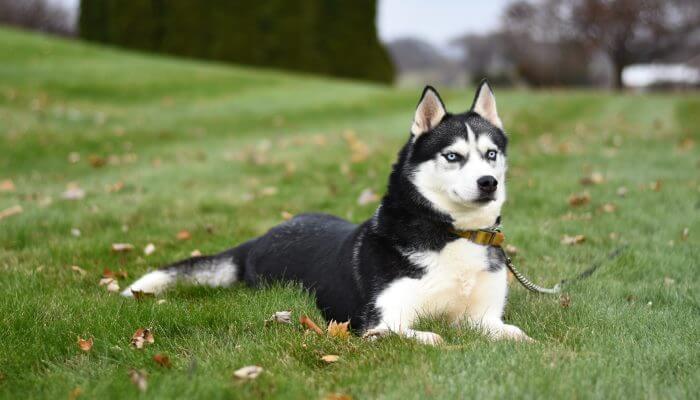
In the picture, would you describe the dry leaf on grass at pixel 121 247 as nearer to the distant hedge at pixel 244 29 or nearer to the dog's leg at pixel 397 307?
the dog's leg at pixel 397 307

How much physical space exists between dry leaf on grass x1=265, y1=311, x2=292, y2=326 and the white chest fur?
2.11 ft

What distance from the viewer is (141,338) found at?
3932mm

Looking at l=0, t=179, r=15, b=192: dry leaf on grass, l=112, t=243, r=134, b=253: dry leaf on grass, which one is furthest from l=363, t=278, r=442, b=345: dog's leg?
l=0, t=179, r=15, b=192: dry leaf on grass

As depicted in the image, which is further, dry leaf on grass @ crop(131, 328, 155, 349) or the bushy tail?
the bushy tail

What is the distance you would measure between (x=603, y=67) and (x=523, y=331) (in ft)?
244

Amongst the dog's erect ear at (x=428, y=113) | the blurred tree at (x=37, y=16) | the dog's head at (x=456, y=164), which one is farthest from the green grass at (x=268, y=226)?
the blurred tree at (x=37, y=16)

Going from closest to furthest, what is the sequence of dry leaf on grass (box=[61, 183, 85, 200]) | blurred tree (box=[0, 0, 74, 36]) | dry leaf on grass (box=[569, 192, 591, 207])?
dry leaf on grass (box=[569, 192, 591, 207]) < dry leaf on grass (box=[61, 183, 85, 200]) < blurred tree (box=[0, 0, 74, 36])

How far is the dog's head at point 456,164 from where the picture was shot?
403 centimetres

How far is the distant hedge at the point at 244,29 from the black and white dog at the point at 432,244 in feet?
92.4

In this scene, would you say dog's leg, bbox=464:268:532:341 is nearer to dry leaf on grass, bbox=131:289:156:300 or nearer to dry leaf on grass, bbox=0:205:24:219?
dry leaf on grass, bbox=131:289:156:300

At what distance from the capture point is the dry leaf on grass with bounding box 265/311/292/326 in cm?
423

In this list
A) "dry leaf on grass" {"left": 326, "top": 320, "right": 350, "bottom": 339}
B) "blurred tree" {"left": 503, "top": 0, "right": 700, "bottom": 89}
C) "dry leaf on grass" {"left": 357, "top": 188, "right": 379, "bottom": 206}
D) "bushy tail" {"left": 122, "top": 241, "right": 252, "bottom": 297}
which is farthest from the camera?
"blurred tree" {"left": 503, "top": 0, "right": 700, "bottom": 89}

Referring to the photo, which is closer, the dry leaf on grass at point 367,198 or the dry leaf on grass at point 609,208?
the dry leaf on grass at point 609,208

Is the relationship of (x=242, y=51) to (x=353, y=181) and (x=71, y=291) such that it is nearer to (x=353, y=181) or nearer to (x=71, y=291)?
(x=353, y=181)
